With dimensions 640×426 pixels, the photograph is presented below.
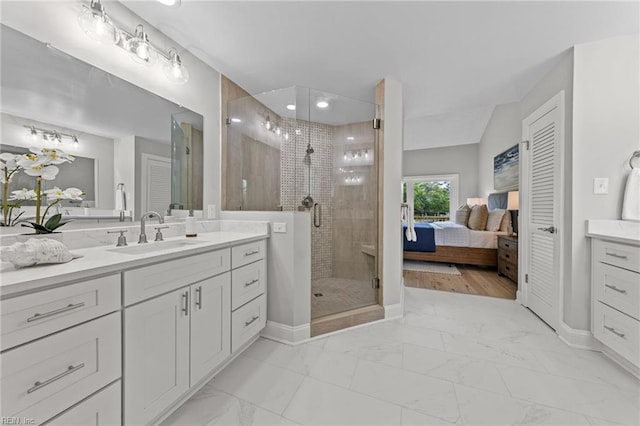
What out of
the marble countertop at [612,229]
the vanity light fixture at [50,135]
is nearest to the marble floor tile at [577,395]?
the marble countertop at [612,229]

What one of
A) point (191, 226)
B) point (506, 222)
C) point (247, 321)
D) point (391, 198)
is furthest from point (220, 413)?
point (506, 222)

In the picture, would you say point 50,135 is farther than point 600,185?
No

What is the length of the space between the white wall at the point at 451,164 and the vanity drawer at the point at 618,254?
4.90m

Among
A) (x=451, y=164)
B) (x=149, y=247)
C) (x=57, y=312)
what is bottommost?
(x=57, y=312)

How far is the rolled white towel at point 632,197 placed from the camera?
1838 mm

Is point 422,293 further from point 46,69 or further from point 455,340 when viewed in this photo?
point 46,69

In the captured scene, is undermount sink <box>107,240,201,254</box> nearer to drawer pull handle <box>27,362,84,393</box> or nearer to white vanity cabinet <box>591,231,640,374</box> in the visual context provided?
drawer pull handle <box>27,362,84,393</box>

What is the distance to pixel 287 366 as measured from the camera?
176 centimetres

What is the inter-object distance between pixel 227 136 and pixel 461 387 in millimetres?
2656

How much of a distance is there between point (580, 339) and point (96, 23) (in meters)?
3.95

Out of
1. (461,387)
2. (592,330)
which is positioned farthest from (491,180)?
(461,387)

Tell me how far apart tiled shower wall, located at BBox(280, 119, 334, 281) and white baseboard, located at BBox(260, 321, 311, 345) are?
0.49 metres

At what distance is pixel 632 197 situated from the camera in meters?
1.85

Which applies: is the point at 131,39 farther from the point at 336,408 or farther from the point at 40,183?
the point at 336,408
